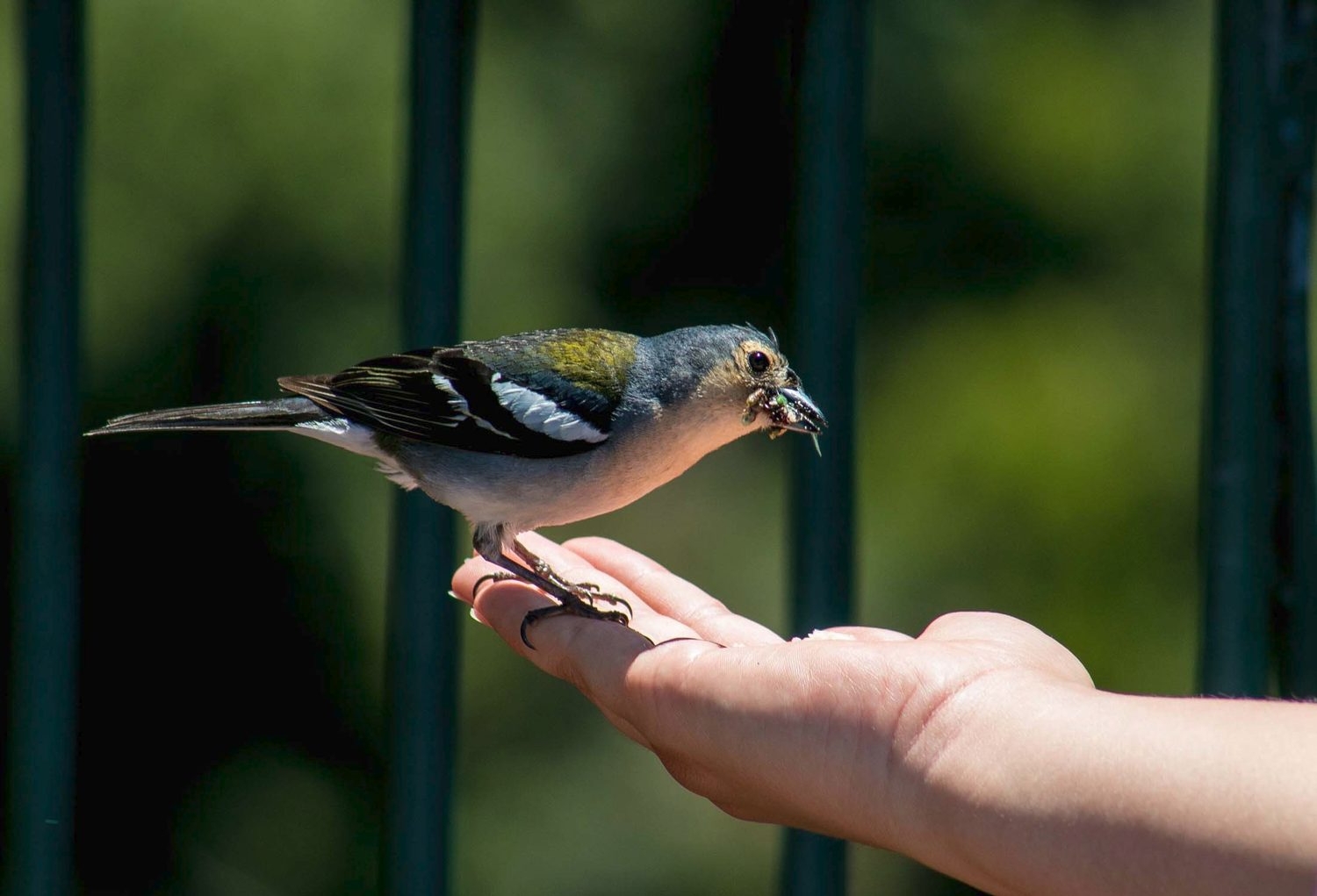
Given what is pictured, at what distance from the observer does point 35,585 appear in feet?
7.32

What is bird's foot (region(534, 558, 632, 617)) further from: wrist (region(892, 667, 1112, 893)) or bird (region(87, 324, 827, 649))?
wrist (region(892, 667, 1112, 893))

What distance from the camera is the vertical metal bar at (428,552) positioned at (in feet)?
7.45

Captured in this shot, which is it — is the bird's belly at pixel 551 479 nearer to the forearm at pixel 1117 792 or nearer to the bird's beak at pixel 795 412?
the bird's beak at pixel 795 412

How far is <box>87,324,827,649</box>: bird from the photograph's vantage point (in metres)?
2.26

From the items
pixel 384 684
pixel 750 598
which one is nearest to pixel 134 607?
pixel 384 684

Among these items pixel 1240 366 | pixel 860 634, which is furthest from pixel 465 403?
pixel 1240 366

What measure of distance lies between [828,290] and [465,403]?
2.41ft

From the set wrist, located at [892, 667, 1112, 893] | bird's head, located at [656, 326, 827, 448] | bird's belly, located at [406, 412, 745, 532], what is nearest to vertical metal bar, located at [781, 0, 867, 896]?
bird's head, located at [656, 326, 827, 448]

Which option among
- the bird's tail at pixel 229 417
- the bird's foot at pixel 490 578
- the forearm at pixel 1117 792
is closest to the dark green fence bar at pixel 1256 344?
the forearm at pixel 1117 792

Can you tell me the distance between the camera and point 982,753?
4.63 ft

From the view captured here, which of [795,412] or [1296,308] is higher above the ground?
[1296,308]

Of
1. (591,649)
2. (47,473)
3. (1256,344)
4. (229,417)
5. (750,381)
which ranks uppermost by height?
(1256,344)

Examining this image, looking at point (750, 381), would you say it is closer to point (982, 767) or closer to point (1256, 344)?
point (982, 767)

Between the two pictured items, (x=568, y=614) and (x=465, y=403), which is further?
(x=465, y=403)
